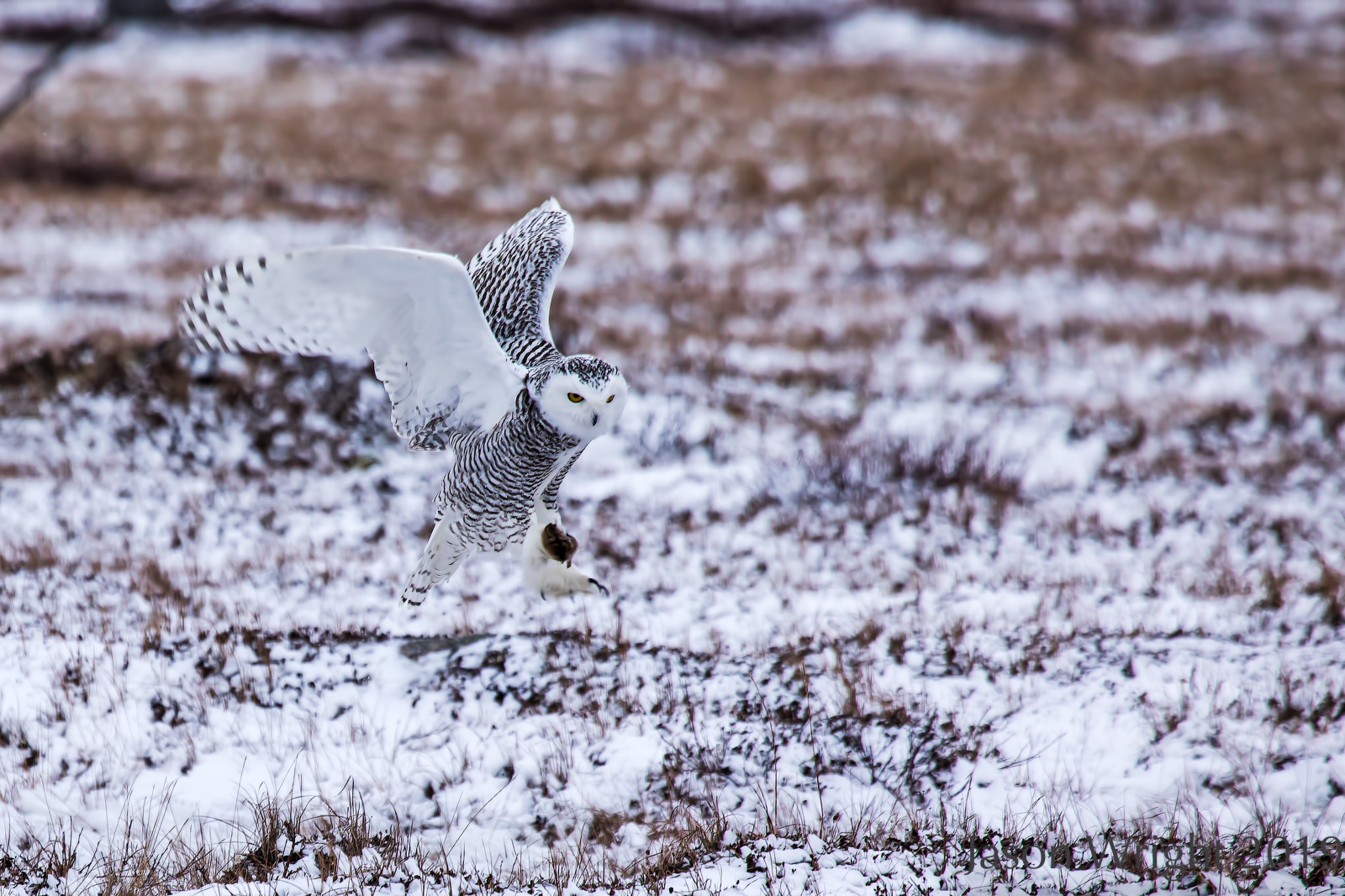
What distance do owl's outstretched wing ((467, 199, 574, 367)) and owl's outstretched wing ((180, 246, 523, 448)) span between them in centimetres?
36

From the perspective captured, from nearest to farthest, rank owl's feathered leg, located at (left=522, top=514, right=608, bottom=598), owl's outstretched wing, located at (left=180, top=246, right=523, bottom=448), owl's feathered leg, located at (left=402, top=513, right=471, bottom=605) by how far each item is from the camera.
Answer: owl's outstretched wing, located at (left=180, top=246, right=523, bottom=448) → owl's feathered leg, located at (left=402, top=513, right=471, bottom=605) → owl's feathered leg, located at (left=522, top=514, right=608, bottom=598)

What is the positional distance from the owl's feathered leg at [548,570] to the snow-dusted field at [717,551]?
8.7 inches

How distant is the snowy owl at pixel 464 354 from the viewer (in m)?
4.32

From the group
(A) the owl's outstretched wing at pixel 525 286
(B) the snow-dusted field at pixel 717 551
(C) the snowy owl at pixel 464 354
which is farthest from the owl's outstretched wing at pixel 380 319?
(B) the snow-dusted field at pixel 717 551

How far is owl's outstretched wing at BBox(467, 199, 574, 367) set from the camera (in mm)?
5309

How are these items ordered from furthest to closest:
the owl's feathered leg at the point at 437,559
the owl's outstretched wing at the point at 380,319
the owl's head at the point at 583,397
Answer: the owl's feathered leg at the point at 437,559 < the owl's head at the point at 583,397 < the owl's outstretched wing at the point at 380,319

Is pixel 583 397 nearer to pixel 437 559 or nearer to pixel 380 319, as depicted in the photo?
pixel 380 319

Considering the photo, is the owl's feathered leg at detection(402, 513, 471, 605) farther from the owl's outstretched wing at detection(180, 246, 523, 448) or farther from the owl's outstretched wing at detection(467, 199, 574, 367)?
the owl's outstretched wing at detection(467, 199, 574, 367)

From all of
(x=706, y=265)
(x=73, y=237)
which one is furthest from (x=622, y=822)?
(x=73, y=237)

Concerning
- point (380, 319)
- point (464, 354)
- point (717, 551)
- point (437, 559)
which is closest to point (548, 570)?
point (437, 559)

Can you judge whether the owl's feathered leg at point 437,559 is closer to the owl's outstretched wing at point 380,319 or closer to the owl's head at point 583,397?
the owl's outstretched wing at point 380,319

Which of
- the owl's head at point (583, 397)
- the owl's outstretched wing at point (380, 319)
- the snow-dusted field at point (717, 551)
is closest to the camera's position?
the owl's outstretched wing at point (380, 319)

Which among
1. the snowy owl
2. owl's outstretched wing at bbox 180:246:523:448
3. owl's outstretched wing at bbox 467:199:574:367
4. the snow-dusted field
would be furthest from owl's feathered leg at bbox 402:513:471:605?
owl's outstretched wing at bbox 467:199:574:367

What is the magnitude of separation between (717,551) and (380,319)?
277cm
